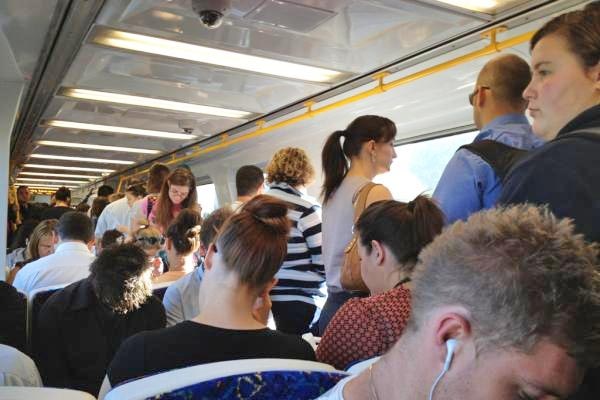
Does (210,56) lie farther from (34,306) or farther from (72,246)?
(34,306)

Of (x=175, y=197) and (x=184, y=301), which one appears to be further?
(x=175, y=197)

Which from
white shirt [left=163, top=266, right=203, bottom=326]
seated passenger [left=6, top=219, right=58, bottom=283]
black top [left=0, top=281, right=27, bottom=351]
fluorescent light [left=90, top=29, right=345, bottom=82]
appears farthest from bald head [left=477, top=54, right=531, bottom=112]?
seated passenger [left=6, top=219, right=58, bottom=283]

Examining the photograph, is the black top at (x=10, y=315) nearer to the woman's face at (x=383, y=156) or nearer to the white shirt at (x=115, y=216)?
the woman's face at (x=383, y=156)

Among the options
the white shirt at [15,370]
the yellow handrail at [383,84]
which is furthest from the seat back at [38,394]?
the yellow handrail at [383,84]

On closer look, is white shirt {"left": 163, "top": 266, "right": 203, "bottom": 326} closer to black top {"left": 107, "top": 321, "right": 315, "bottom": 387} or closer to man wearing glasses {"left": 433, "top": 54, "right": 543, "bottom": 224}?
black top {"left": 107, "top": 321, "right": 315, "bottom": 387}

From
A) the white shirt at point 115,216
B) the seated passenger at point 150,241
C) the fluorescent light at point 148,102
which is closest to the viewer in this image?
the seated passenger at point 150,241

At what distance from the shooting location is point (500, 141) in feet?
6.61

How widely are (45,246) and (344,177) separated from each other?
269cm

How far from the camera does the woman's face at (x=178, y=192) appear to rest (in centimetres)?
453

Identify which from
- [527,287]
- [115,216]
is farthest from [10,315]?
[115,216]

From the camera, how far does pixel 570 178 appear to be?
1107 mm

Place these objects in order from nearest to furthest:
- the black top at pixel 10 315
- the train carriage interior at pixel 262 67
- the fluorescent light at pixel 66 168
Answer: the black top at pixel 10 315 → the train carriage interior at pixel 262 67 → the fluorescent light at pixel 66 168

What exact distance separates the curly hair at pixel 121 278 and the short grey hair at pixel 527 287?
1741 mm

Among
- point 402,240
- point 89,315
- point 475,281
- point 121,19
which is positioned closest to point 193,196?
point 121,19
